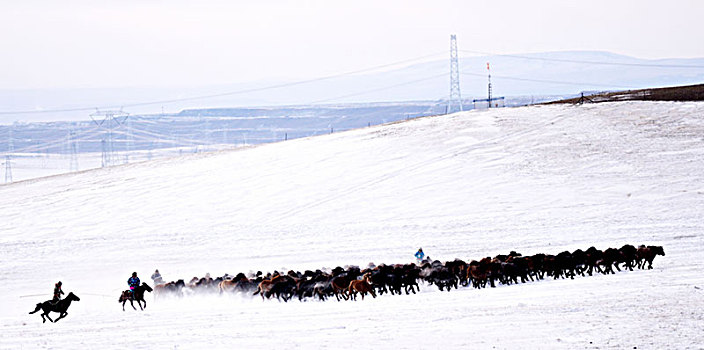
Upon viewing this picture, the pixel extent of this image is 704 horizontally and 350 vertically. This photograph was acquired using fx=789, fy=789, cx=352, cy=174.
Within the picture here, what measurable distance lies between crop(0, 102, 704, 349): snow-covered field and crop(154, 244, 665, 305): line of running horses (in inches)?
24.0

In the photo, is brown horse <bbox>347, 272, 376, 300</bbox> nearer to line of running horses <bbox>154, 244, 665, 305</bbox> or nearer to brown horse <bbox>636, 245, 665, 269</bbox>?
line of running horses <bbox>154, 244, 665, 305</bbox>

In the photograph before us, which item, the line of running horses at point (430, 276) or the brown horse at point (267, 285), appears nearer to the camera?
the line of running horses at point (430, 276)

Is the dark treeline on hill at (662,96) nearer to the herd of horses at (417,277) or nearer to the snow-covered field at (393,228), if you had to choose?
the snow-covered field at (393,228)

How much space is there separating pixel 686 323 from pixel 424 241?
54.6ft

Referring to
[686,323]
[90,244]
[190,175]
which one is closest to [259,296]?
[686,323]

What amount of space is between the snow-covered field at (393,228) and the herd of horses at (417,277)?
586 mm

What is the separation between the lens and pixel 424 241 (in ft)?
99.1

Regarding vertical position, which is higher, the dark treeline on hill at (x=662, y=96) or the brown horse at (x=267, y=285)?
the dark treeline on hill at (x=662, y=96)

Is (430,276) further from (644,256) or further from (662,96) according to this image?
(662,96)

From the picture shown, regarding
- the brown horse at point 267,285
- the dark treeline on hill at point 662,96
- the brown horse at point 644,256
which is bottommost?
the brown horse at point 267,285

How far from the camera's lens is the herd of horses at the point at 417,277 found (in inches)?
813

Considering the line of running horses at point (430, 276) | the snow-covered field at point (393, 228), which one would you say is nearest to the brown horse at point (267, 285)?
the line of running horses at point (430, 276)

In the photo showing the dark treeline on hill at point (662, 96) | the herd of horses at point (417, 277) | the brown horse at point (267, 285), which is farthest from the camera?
the dark treeline on hill at point (662, 96)

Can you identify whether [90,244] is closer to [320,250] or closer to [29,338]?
[320,250]
